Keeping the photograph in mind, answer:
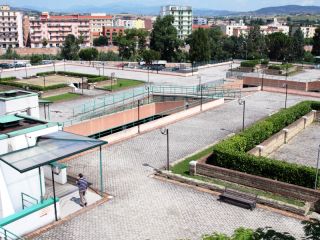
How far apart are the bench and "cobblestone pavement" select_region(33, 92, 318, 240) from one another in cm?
22

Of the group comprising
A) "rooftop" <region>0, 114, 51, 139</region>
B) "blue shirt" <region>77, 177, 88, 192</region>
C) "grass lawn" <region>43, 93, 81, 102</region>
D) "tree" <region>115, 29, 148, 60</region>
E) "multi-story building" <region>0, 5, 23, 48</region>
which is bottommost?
"blue shirt" <region>77, 177, 88, 192</region>

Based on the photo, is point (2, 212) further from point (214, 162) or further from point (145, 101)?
point (145, 101)

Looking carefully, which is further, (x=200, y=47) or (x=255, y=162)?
(x=200, y=47)

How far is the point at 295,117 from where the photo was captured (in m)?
27.1

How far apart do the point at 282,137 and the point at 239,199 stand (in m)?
9.88

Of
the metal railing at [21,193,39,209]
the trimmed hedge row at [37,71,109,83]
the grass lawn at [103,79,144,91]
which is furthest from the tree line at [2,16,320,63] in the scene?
the metal railing at [21,193,39,209]

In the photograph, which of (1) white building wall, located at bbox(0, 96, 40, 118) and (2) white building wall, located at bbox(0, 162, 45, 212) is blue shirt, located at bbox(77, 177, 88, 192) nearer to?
(2) white building wall, located at bbox(0, 162, 45, 212)

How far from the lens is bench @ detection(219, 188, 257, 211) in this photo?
1520 cm

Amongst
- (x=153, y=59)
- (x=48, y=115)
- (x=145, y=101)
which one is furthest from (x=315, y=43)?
(x=48, y=115)

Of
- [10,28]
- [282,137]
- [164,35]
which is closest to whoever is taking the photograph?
[282,137]

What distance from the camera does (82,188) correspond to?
15164 millimetres

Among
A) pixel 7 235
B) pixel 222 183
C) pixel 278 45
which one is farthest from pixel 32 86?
pixel 278 45

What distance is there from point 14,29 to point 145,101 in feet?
380

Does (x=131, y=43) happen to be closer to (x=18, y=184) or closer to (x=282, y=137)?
(x=282, y=137)
